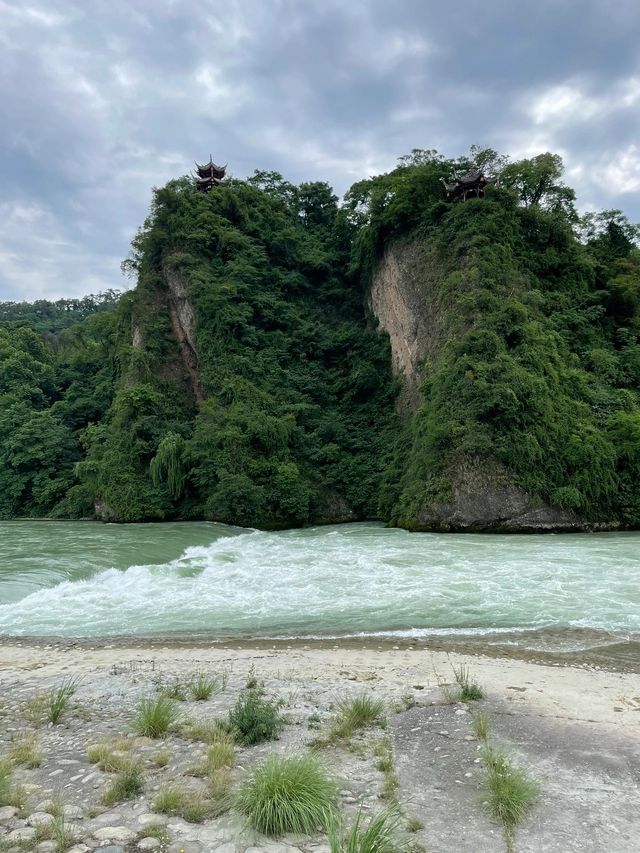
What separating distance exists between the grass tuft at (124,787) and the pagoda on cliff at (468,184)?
34723mm

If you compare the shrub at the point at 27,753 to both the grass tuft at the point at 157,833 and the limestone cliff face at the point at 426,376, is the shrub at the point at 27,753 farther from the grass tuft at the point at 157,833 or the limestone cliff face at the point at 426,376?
the limestone cliff face at the point at 426,376

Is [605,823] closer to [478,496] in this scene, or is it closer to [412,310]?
[478,496]

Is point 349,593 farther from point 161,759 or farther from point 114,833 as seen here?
point 114,833

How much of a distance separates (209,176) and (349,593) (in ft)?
133

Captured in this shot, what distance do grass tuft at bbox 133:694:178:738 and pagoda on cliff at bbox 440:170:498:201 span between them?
33.8m

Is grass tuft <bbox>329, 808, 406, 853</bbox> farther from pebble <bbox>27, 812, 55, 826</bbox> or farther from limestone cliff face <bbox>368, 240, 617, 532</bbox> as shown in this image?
limestone cliff face <bbox>368, 240, 617, 532</bbox>

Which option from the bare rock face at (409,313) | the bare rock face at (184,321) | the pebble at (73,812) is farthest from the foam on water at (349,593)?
the bare rock face at (184,321)

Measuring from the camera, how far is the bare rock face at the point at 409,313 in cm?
3209

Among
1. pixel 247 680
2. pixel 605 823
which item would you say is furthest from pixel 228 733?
pixel 605 823

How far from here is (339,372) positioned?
37.5 metres

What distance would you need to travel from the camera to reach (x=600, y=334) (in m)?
30.6

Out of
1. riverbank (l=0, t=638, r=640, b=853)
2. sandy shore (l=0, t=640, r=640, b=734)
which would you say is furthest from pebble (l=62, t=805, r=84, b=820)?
sandy shore (l=0, t=640, r=640, b=734)

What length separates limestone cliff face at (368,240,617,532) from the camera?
23.0 metres

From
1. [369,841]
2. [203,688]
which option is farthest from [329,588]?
[369,841]
